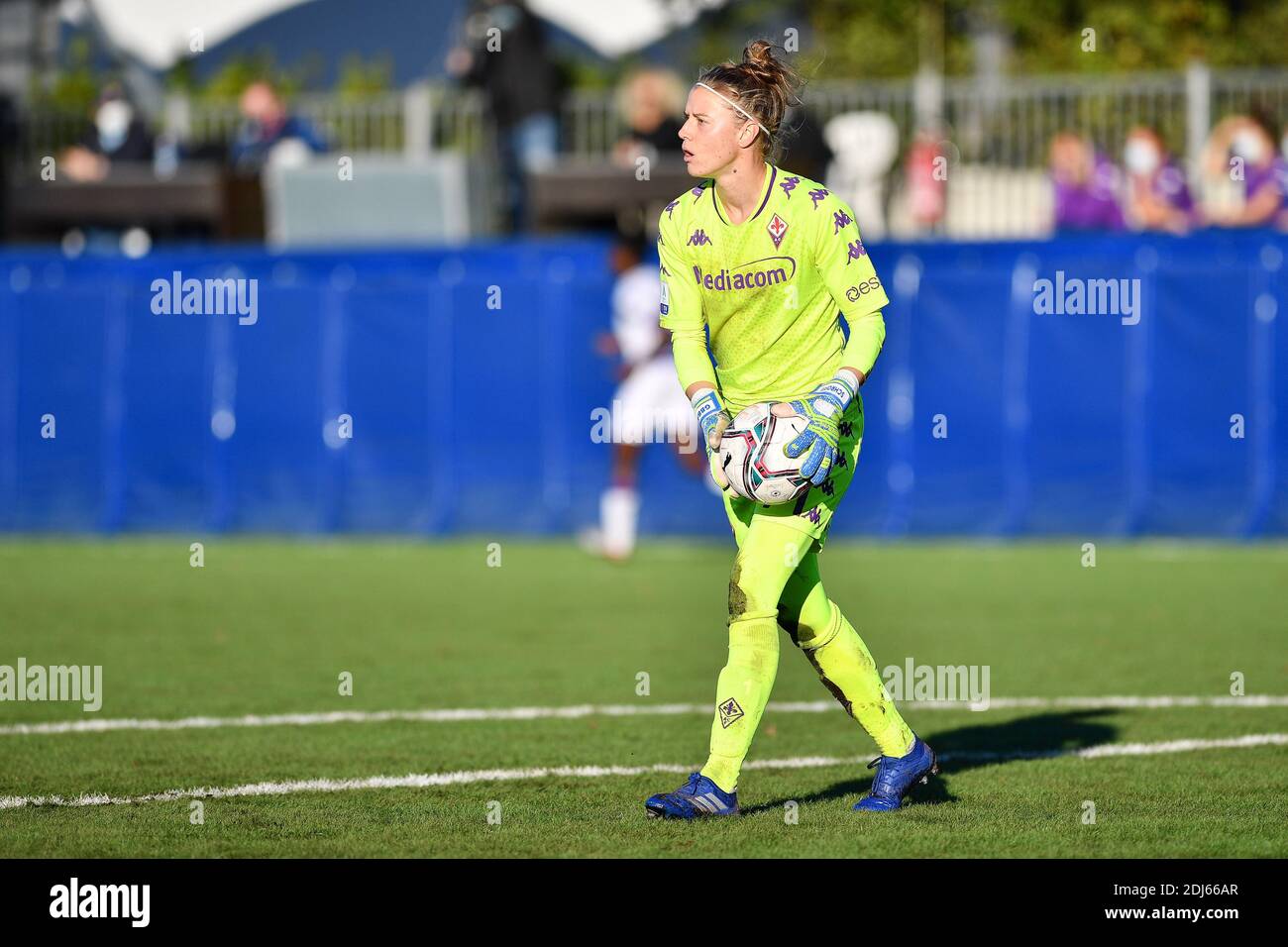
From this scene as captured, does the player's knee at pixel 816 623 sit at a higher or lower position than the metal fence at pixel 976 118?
lower

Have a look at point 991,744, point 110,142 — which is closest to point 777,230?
point 991,744

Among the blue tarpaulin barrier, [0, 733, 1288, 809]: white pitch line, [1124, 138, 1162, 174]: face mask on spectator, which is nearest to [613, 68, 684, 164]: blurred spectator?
the blue tarpaulin barrier

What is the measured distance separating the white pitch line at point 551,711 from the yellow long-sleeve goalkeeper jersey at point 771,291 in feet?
8.22

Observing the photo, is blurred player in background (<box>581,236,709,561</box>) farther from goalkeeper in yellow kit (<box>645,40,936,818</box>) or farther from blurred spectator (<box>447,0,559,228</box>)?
goalkeeper in yellow kit (<box>645,40,936,818</box>)

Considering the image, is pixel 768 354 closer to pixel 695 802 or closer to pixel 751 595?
pixel 751 595

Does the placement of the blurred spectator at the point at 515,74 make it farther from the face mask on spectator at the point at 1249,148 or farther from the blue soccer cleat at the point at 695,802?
the blue soccer cleat at the point at 695,802

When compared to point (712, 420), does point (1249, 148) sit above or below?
above

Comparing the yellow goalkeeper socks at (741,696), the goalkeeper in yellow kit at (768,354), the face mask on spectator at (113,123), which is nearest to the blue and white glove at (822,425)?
the goalkeeper in yellow kit at (768,354)

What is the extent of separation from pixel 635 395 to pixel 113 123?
6.97 m

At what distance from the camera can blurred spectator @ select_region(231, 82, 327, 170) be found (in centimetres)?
1917

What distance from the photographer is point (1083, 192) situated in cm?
1811

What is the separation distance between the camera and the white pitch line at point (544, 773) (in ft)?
21.6

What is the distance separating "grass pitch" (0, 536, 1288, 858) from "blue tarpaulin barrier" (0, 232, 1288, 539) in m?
0.77

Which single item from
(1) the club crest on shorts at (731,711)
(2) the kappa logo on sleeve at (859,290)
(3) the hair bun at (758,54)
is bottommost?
(1) the club crest on shorts at (731,711)
